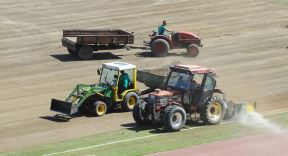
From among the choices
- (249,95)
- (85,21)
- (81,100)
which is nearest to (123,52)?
(85,21)

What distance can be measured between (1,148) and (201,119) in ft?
22.5

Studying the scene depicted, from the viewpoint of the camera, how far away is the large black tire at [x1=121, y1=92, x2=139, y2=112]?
940 inches

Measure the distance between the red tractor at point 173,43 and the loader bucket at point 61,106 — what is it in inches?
509

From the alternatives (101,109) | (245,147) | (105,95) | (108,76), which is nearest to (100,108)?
(101,109)

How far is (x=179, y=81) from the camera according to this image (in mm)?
22078

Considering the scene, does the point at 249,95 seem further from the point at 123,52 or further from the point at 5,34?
the point at 5,34

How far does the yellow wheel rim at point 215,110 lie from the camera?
2209cm

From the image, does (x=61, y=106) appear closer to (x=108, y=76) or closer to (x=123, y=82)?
(x=108, y=76)

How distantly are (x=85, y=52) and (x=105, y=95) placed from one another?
11101 mm

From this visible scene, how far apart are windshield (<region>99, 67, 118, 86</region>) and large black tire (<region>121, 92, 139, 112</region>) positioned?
0.71m

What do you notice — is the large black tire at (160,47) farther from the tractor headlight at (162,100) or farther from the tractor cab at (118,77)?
the tractor headlight at (162,100)

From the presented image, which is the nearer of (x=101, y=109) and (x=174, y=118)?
(x=174, y=118)

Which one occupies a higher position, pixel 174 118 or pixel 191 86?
pixel 191 86

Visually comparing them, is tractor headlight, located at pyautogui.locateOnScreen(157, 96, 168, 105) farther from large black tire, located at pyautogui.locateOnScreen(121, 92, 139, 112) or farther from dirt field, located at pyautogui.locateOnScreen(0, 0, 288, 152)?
large black tire, located at pyautogui.locateOnScreen(121, 92, 139, 112)
